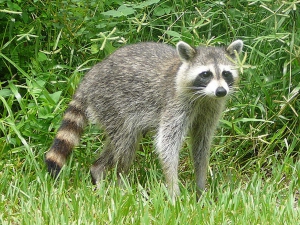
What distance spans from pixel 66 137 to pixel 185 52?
1.26m

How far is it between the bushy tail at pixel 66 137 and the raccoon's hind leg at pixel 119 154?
0.33 meters

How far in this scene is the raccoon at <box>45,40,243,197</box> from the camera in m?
6.26

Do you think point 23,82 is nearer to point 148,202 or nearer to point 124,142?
point 124,142

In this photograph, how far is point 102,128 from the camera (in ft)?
22.1

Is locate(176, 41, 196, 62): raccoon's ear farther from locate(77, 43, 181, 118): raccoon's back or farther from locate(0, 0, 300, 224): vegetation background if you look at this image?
locate(0, 0, 300, 224): vegetation background

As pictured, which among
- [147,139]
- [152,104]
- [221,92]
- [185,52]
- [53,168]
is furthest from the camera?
[147,139]

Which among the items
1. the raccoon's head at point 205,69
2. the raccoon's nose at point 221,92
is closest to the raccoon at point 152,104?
the raccoon's head at point 205,69

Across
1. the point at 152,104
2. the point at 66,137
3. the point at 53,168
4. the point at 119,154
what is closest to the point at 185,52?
the point at 152,104

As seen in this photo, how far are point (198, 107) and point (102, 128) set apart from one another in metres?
0.92

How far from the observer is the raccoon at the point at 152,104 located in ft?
20.5

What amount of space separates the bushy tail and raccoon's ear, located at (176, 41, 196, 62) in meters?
1.06

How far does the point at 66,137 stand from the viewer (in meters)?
Result: 6.39

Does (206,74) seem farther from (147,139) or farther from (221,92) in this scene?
(147,139)

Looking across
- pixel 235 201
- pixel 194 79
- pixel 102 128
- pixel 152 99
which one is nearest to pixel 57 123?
pixel 102 128
